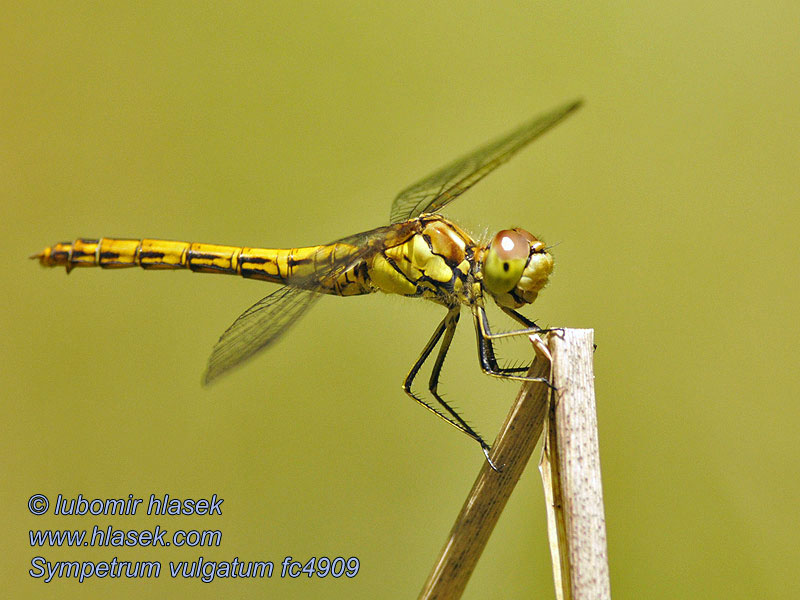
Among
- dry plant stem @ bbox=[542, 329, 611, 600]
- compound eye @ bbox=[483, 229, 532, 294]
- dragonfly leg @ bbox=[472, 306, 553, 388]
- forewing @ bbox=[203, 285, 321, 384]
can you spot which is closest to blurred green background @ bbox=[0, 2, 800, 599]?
forewing @ bbox=[203, 285, 321, 384]

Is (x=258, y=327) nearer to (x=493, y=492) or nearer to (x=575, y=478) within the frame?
(x=493, y=492)

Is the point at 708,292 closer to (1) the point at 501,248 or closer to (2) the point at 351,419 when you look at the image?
(1) the point at 501,248

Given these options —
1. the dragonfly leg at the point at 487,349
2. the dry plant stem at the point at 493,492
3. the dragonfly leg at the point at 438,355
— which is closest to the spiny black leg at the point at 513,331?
the dragonfly leg at the point at 487,349

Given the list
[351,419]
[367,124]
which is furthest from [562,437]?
[367,124]

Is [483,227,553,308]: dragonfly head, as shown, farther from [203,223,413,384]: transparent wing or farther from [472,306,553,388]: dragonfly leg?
[203,223,413,384]: transparent wing

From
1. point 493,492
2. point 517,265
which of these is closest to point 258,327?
point 517,265
